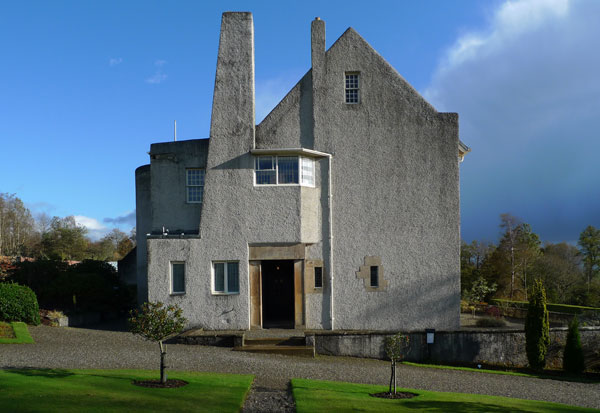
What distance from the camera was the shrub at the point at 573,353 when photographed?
1730 cm

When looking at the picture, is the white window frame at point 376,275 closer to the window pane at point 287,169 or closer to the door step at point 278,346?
the door step at point 278,346

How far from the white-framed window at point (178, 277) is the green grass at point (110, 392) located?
6490 millimetres

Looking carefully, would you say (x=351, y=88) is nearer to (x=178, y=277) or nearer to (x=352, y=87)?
(x=352, y=87)

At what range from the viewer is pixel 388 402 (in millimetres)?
10930

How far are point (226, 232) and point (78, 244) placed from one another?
42.7 m

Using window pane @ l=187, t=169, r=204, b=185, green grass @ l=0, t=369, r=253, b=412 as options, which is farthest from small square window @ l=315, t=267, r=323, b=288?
green grass @ l=0, t=369, r=253, b=412

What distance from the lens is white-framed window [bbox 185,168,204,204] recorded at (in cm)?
2134

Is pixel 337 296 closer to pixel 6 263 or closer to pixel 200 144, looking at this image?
pixel 200 144

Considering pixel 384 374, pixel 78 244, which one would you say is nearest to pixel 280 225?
pixel 384 374

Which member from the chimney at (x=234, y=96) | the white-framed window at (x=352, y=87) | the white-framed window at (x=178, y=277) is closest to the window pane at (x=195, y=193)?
the chimney at (x=234, y=96)

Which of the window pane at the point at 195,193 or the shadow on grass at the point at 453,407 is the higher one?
the window pane at the point at 195,193

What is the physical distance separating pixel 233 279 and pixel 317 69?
8776mm

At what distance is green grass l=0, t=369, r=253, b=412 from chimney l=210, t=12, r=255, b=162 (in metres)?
9.38

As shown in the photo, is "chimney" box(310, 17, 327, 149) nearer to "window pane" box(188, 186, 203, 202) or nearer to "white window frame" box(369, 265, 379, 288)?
"white window frame" box(369, 265, 379, 288)
